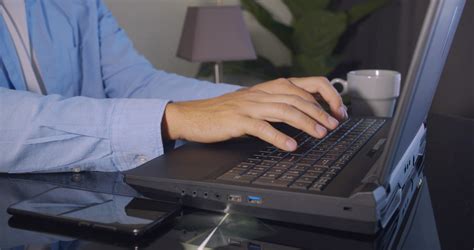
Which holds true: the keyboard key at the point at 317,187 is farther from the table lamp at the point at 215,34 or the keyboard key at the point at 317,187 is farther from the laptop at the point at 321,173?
the table lamp at the point at 215,34

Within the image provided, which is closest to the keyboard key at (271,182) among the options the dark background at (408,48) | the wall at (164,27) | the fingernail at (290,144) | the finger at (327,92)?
the fingernail at (290,144)

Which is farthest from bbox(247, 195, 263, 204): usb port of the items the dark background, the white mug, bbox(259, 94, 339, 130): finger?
the dark background

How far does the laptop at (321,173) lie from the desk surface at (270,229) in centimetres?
1

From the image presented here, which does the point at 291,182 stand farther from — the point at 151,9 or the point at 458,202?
the point at 151,9

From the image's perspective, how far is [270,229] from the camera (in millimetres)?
453

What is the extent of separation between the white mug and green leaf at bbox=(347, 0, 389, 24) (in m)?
1.46

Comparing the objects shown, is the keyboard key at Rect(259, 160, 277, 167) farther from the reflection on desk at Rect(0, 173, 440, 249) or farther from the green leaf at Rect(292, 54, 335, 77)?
the green leaf at Rect(292, 54, 335, 77)

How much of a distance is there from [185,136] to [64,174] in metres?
0.16

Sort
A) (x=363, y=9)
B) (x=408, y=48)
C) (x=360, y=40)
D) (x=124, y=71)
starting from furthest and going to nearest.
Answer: (x=360, y=40)
(x=363, y=9)
(x=408, y=48)
(x=124, y=71)

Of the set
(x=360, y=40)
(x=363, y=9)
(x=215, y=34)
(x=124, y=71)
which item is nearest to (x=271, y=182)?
(x=124, y=71)

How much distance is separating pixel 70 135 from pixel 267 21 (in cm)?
183

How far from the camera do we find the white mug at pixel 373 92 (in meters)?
0.86

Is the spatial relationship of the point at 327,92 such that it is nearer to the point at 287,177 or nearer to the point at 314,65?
the point at 287,177

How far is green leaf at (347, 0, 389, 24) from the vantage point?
2.26 m
